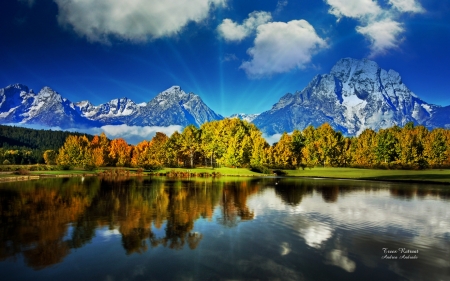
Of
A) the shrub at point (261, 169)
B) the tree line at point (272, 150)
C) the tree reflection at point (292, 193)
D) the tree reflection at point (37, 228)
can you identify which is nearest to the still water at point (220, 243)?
the tree reflection at point (37, 228)

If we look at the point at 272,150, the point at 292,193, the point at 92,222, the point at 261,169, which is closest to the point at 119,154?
the point at 272,150

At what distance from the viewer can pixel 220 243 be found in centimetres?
1688

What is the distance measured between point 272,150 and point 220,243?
3961 inches

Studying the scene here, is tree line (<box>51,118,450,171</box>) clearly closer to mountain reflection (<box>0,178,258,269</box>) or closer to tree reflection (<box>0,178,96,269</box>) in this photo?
mountain reflection (<box>0,178,258,269</box>)

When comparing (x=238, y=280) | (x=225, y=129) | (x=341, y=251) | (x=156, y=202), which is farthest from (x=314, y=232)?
(x=225, y=129)

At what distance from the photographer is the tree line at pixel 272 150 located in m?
109

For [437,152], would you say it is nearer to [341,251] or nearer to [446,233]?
[446,233]

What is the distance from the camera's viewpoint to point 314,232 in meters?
19.6

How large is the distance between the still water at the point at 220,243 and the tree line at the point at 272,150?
261 ft

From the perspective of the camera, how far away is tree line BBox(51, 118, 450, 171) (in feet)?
358

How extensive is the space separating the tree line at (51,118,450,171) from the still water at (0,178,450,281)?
3131 inches

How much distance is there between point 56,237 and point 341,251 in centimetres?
1542

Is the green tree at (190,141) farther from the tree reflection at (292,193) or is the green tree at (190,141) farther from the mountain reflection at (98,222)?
the mountain reflection at (98,222)

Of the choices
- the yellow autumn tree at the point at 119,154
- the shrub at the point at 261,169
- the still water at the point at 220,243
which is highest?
→ the yellow autumn tree at the point at 119,154
